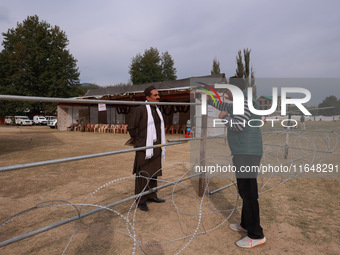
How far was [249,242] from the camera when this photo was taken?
2393mm

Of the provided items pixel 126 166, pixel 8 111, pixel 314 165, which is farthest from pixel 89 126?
pixel 8 111

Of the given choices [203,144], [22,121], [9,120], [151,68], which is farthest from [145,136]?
[151,68]

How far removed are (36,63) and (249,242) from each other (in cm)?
4084

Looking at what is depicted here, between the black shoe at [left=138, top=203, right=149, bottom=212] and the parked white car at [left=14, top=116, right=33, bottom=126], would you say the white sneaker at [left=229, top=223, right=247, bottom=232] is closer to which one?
the black shoe at [left=138, top=203, right=149, bottom=212]

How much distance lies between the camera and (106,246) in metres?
2.35

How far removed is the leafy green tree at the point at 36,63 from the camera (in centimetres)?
3425

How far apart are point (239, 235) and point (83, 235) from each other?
1.83m

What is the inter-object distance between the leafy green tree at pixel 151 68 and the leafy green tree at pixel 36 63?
15.5m

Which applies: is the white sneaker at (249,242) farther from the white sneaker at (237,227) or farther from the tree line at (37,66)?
the tree line at (37,66)

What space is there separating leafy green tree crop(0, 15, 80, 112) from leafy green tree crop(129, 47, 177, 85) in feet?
50.7

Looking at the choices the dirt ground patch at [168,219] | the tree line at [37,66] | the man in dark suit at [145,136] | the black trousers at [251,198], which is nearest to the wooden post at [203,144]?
the dirt ground patch at [168,219]

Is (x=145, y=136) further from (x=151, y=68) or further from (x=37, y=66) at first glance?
(x=151, y=68)

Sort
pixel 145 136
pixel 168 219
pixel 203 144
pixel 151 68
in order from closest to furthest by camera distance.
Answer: pixel 168 219
pixel 145 136
pixel 203 144
pixel 151 68

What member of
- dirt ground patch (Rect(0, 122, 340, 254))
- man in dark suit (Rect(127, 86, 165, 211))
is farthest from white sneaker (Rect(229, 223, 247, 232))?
man in dark suit (Rect(127, 86, 165, 211))
